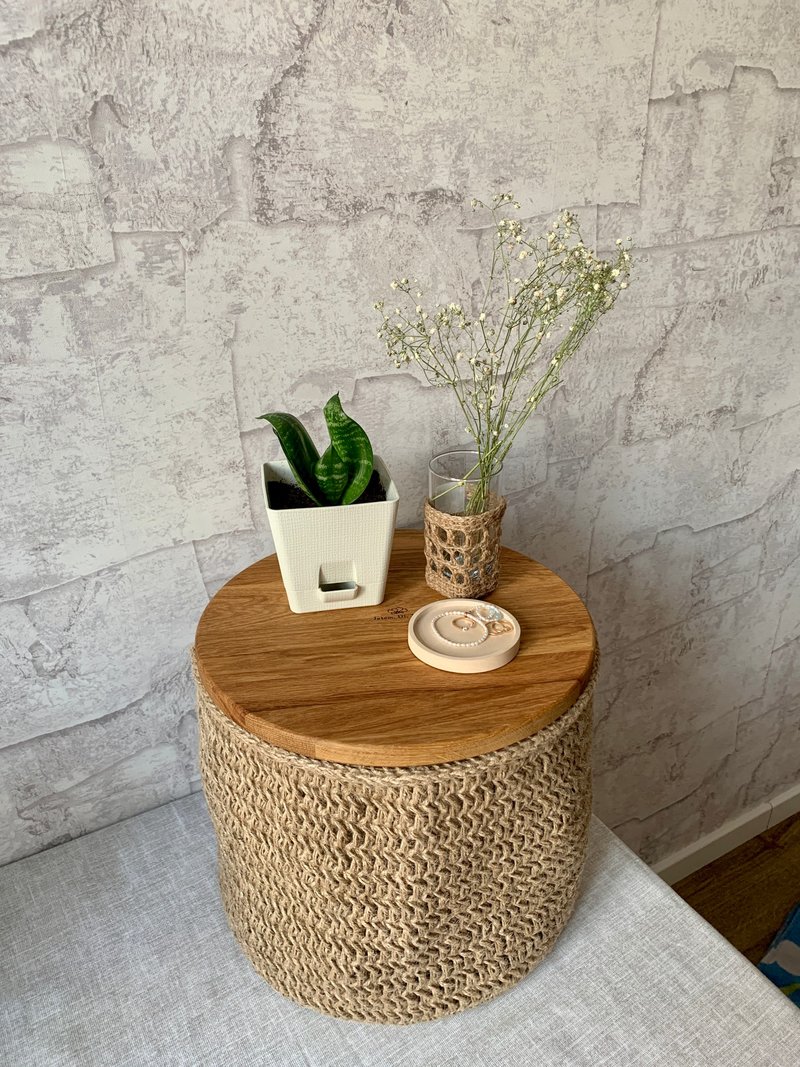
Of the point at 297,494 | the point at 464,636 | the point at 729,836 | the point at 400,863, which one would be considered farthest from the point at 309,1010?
the point at 729,836

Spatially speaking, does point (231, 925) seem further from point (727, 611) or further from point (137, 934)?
point (727, 611)

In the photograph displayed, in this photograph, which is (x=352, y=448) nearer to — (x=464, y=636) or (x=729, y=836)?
(x=464, y=636)

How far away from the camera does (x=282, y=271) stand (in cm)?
81

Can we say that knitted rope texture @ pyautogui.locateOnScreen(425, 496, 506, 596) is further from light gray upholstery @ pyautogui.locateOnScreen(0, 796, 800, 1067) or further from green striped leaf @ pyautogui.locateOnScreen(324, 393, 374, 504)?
light gray upholstery @ pyautogui.locateOnScreen(0, 796, 800, 1067)

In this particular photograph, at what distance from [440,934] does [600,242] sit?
75 cm

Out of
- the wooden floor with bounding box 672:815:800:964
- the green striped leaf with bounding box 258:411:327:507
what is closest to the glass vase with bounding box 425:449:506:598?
the green striped leaf with bounding box 258:411:327:507

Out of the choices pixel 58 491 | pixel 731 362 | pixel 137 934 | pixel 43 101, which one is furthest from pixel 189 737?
pixel 731 362

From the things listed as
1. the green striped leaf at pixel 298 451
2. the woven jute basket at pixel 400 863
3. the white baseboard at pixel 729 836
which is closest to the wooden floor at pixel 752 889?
the white baseboard at pixel 729 836

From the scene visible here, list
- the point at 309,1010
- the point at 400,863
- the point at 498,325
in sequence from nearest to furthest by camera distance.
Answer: the point at 400,863 → the point at 309,1010 → the point at 498,325

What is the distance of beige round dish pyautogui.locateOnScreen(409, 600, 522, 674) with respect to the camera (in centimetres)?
70

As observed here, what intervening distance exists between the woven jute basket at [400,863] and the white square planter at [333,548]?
5.3 inches

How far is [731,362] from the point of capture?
1146 millimetres

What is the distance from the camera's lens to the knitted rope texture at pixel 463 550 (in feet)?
2.52

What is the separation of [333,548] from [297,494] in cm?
7
